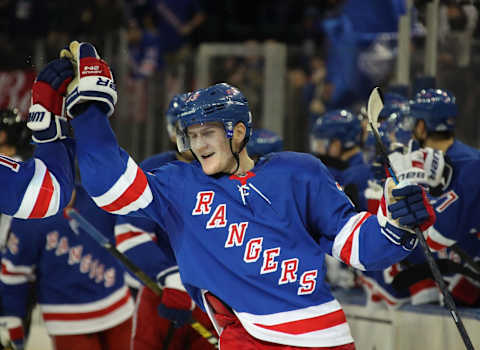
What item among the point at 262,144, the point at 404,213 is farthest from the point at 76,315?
the point at 404,213

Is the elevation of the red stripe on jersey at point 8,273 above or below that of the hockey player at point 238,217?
below

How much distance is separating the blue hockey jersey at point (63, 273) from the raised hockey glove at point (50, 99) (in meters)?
1.48

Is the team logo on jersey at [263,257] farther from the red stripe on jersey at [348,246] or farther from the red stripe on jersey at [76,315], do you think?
the red stripe on jersey at [76,315]

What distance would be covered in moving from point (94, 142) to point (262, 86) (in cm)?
441

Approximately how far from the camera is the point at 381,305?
4.40 m

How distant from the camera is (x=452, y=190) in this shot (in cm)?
394

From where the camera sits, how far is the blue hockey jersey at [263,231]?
103 inches

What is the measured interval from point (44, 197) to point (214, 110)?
558 mm

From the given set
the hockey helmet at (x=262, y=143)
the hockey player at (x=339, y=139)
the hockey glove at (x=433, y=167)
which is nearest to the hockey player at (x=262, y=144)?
the hockey helmet at (x=262, y=143)

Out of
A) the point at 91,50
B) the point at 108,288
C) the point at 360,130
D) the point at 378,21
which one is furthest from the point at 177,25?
the point at 91,50

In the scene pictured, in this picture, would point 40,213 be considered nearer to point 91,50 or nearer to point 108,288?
point 91,50

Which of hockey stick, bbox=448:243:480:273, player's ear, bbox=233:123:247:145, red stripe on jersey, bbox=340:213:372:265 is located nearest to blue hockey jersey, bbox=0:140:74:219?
player's ear, bbox=233:123:247:145

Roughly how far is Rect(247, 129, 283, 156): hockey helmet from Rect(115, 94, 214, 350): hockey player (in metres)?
0.65

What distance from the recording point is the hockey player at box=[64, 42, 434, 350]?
8.49 ft
